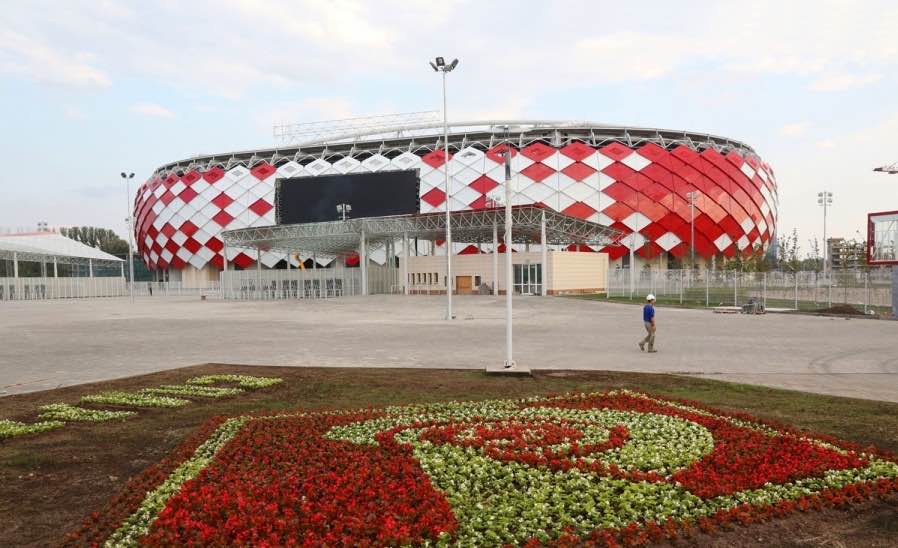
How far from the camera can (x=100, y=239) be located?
5763 inches

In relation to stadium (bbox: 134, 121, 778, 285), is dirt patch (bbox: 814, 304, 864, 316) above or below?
below

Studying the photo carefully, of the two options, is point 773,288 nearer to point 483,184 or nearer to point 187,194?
point 483,184

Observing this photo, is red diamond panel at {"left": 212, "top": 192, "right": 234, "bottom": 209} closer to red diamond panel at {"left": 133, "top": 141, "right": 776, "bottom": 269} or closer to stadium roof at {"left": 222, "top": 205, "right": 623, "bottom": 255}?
red diamond panel at {"left": 133, "top": 141, "right": 776, "bottom": 269}

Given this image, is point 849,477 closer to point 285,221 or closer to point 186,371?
point 186,371

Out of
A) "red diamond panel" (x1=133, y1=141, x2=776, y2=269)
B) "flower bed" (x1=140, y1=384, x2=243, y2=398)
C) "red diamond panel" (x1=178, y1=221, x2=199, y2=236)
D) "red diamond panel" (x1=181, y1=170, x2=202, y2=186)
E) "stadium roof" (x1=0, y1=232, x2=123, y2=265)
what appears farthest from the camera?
"red diamond panel" (x1=181, y1=170, x2=202, y2=186)

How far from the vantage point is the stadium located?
7650cm

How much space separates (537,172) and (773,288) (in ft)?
119

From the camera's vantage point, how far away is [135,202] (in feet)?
354

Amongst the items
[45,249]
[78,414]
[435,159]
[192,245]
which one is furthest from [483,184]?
[78,414]

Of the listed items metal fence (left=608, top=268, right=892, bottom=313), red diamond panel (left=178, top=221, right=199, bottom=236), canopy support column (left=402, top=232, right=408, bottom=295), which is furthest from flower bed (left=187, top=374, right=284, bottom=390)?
red diamond panel (left=178, top=221, right=199, bottom=236)

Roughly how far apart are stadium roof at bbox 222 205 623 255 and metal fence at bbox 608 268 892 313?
6.19m

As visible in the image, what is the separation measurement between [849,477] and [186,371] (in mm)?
12099

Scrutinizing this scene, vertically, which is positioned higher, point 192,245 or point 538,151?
point 538,151

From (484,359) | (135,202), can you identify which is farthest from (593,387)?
(135,202)
